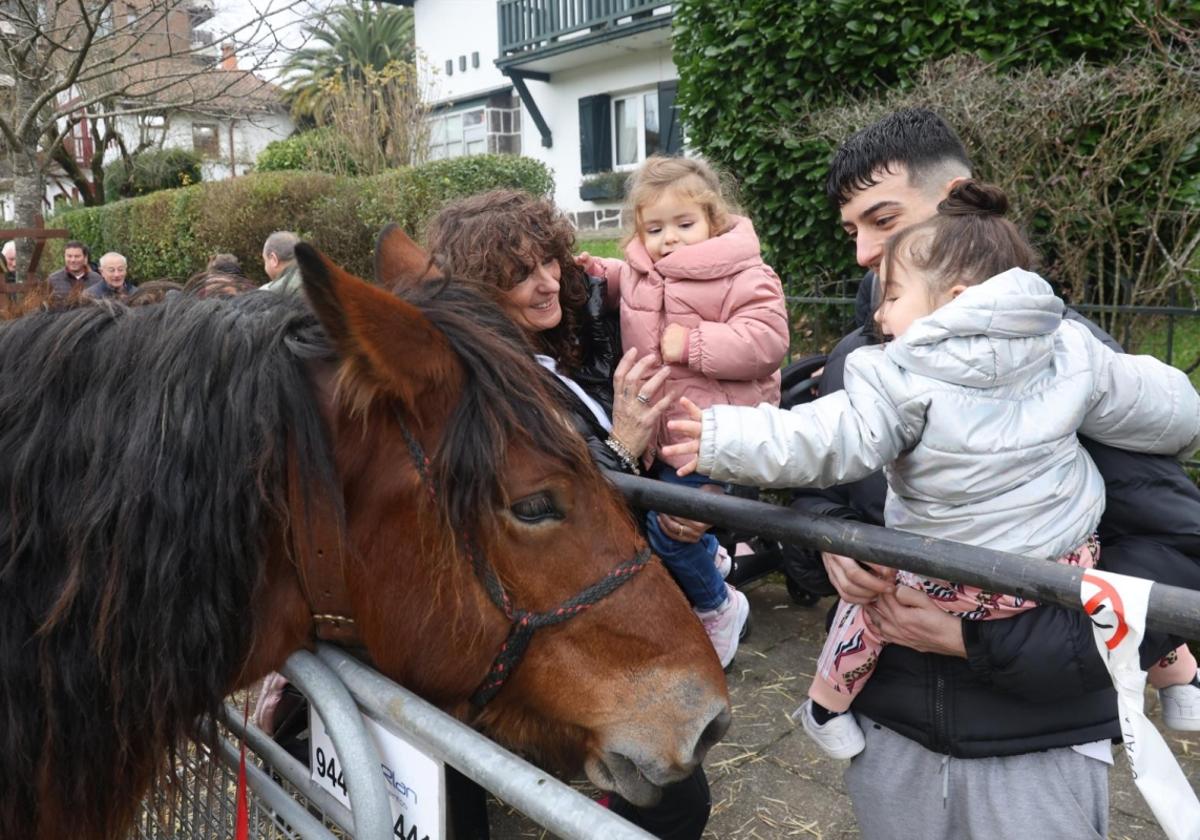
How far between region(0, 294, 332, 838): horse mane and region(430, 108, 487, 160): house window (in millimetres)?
23098

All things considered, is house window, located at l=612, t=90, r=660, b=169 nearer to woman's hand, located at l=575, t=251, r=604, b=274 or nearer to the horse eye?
woman's hand, located at l=575, t=251, r=604, b=274

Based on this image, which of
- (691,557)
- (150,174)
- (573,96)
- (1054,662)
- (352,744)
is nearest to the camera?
(352,744)

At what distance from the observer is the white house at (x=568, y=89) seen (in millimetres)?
19297

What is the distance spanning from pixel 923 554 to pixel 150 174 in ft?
84.7

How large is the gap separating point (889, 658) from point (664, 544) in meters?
0.84

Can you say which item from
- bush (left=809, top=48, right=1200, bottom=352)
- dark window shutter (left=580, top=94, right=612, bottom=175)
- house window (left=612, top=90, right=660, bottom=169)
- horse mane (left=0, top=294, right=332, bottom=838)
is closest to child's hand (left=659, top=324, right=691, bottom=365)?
horse mane (left=0, top=294, right=332, bottom=838)

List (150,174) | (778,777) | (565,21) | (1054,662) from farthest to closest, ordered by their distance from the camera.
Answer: (150,174) < (565,21) < (778,777) < (1054,662)

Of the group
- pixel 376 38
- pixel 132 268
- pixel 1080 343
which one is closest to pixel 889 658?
pixel 1080 343

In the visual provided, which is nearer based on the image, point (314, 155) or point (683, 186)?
point (683, 186)

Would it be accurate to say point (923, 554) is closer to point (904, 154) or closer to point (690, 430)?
point (690, 430)

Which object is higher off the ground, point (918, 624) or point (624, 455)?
point (624, 455)

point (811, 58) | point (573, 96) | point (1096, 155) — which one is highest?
point (573, 96)

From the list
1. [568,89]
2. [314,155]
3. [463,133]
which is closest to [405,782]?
[314,155]

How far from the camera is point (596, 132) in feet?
67.7
